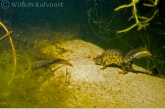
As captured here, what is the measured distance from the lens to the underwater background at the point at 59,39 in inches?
130

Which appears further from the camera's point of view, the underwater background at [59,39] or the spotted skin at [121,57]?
the spotted skin at [121,57]

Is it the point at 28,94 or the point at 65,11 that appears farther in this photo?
the point at 65,11

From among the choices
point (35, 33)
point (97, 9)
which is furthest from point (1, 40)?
point (97, 9)

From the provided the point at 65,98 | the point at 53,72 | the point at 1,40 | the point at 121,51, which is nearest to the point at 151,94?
the point at 121,51

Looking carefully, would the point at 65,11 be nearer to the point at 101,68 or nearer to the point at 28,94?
the point at 101,68

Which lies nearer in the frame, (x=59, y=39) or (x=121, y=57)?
(x=121, y=57)

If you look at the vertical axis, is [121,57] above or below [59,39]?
below

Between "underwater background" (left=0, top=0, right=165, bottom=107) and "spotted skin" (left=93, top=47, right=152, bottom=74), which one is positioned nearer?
"underwater background" (left=0, top=0, right=165, bottom=107)

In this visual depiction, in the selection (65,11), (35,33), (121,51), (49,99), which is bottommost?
(49,99)

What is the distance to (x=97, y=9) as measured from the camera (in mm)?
3639

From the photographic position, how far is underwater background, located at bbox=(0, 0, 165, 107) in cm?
331

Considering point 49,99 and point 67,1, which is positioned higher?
point 67,1

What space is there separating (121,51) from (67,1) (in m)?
1.22

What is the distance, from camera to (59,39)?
371 cm
